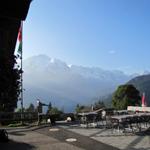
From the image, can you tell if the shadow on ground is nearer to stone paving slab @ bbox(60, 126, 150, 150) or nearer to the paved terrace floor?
the paved terrace floor

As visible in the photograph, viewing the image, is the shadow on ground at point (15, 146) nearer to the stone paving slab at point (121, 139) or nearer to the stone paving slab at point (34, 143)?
the stone paving slab at point (34, 143)

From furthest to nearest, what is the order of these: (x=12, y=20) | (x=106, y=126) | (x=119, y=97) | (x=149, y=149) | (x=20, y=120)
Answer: (x=119, y=97)
(x=20, y=120)
(x=106, y=126)
(x=149, y=149)
(x=12, y=20)

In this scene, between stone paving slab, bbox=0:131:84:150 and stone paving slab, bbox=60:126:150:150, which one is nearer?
stone paving slab, bbox=60:126:150:150

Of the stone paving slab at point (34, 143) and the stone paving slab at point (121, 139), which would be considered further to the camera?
the stone paving slab at point (34, 143)

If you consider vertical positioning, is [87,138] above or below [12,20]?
below

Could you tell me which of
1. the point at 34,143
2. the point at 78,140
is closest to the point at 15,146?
the point at 34,143

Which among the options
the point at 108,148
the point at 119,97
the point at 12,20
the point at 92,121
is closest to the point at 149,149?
the point at 108,148

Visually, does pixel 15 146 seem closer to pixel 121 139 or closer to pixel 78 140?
pixel 78 140

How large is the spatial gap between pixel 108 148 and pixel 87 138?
2963 mm

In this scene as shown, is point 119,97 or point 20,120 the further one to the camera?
point 119,97

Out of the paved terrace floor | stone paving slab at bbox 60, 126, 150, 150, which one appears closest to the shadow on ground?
the paved terrace floor

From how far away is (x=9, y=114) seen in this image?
28.3m

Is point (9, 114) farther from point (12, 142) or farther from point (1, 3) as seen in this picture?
point (1, 3)

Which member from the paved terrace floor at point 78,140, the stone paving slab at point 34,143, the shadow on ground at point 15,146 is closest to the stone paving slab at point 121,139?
the paved terrace floor at point 78,140
